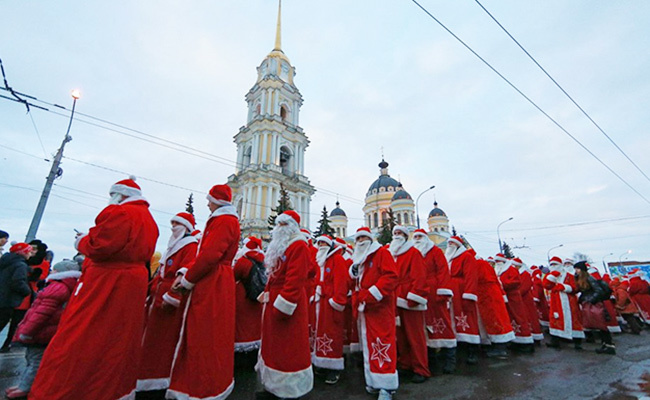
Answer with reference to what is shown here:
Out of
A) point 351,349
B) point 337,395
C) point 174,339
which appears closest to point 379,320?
point 337,395

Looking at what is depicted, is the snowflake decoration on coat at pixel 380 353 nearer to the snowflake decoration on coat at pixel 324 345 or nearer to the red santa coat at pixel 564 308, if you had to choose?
the snowflake decoration on coat at pixel 324 345

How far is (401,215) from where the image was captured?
46281mm

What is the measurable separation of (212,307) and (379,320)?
6.77 feet

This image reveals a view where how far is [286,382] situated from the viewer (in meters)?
2.96

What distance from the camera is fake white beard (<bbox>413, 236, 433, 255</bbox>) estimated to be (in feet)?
17.0

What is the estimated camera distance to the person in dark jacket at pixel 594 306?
575 centimetres

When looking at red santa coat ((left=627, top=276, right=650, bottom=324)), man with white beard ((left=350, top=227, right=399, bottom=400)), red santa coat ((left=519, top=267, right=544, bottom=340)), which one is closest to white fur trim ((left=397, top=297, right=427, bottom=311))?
man with white beard ((left=350, top=227, right=399, bottom=400))

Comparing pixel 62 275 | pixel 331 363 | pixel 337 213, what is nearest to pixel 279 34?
pixel 337 213

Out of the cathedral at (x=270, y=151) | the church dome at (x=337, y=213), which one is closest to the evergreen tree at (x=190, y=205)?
the cathedral at (x=270, y=151)

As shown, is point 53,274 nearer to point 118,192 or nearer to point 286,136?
point 118,192

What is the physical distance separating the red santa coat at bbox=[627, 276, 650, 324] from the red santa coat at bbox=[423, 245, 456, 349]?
8933mm

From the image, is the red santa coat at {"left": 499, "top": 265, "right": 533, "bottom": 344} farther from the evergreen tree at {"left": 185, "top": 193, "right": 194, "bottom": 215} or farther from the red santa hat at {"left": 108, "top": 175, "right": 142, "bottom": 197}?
the evergreen tree at {"left": 185, "top": 193, "right": 194, "bottom": 215}

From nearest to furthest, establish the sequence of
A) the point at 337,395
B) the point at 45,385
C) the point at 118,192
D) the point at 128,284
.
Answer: the point at 45,385 < the point at 128,284 < the point at 118,192 < the point at 337,395

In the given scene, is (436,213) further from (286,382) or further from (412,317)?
(286,382)
